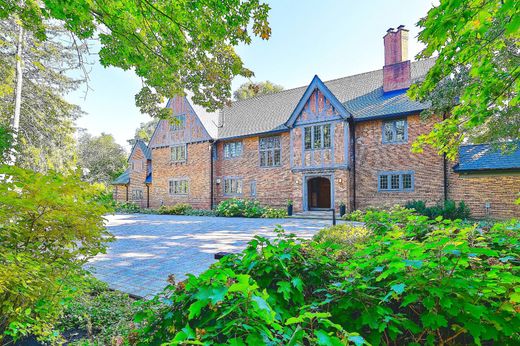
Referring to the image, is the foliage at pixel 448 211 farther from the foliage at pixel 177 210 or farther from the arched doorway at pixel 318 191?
the foliage at pixel 177 210

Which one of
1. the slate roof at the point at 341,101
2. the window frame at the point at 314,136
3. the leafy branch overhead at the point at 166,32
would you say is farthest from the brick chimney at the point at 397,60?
the leafy branch overhead at the point at 166,32

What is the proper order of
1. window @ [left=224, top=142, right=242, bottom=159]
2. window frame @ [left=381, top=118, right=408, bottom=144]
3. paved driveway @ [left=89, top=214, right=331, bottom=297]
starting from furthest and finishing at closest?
window @ [left=224, top=142, right=242, bottom=159] < window frame @ [left=381, top=118, right=408, bottom=144] < paved driveway @ [left=89, top=214, right=331, bottom=297]

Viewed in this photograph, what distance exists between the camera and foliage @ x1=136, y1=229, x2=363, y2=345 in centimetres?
110

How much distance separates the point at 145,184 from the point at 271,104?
46.5 feet

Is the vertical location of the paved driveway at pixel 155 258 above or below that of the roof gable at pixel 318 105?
below

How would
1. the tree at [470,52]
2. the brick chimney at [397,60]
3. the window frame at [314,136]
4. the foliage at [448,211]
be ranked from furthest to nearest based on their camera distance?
the window frame at [314,136] → the brick chimney at [397,60] → the foliage at [448,211] → the tree at [470,52]

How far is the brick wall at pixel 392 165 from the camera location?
583 inches

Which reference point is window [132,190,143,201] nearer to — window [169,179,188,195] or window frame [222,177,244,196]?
window [169,179,188,195]

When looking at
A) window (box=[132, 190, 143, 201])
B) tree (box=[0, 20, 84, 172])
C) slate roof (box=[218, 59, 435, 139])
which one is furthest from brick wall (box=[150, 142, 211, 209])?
tree (box=[0, 20, 84, 172])

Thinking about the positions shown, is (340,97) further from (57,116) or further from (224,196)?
(57,116)

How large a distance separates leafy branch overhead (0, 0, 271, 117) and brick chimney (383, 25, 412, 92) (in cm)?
1454

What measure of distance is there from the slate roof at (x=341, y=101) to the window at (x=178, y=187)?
528cm

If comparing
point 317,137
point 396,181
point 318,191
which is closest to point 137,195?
point 318,191

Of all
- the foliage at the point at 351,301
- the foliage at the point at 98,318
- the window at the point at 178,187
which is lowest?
the foliage at the point at 98,318
